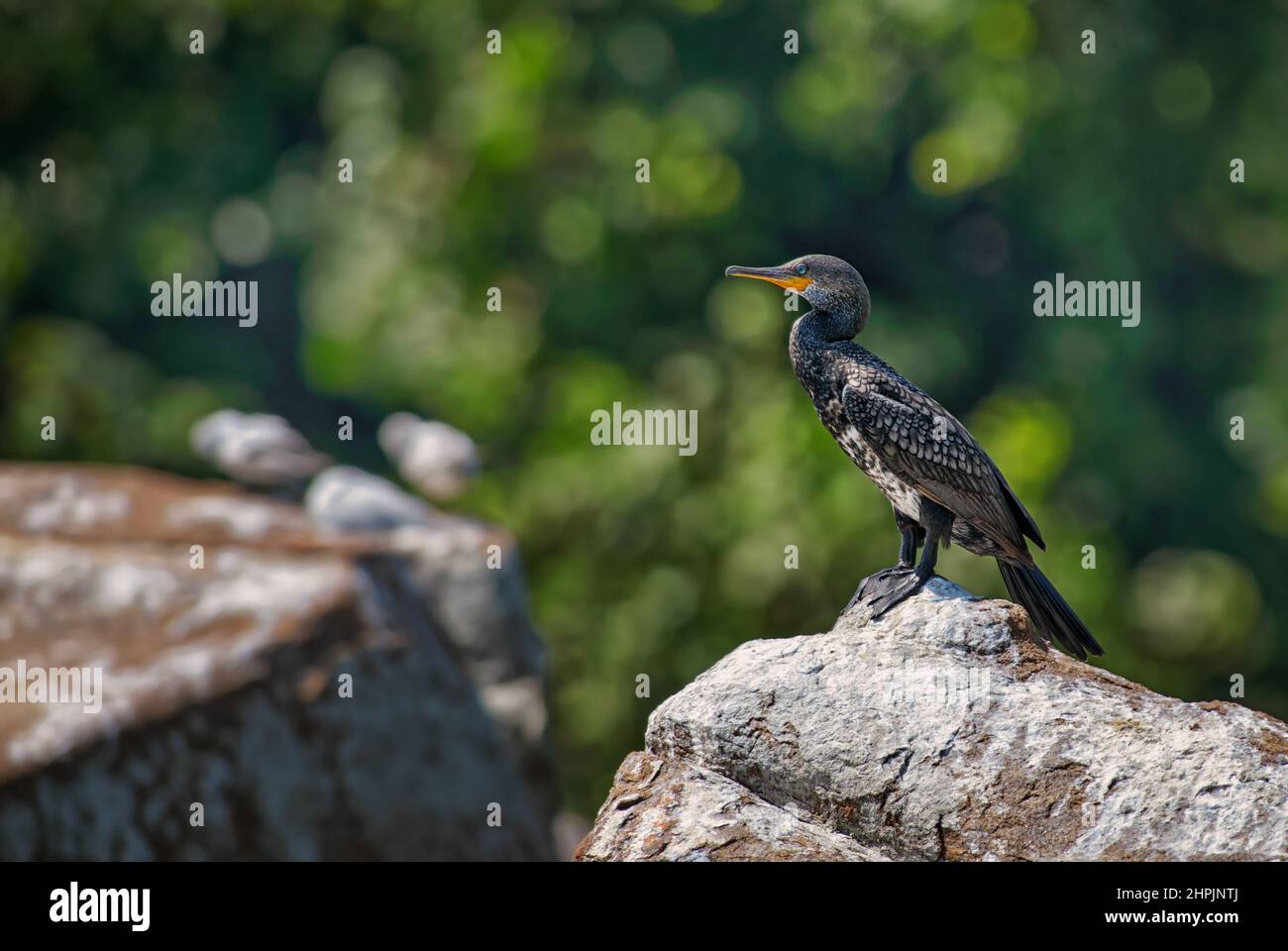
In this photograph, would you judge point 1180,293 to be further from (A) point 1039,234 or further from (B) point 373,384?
(B) point 373,384

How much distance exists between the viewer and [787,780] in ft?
15.8

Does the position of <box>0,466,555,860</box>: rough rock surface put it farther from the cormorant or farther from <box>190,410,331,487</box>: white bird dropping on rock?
the cormorant

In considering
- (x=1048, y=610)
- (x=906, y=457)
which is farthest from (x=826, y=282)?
(x=1048, y=610)

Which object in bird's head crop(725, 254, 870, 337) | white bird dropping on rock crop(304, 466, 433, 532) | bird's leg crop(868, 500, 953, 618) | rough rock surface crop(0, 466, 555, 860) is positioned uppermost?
bird's head crop(725, 254, 870, 337)

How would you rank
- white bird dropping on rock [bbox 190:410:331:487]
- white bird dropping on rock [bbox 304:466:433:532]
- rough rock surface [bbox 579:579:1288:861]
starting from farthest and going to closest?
white bird dropping on rock [bbox 190:410:331:487]
white bird dropping on rock [bbox 304:466:433:532]
rough rock surface [bbox 579:579:1288:861]

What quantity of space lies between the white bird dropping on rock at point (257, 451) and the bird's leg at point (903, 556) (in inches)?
271

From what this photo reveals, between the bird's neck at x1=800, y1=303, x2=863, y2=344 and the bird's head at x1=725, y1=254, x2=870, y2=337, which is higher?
the bird's head at x1=725, y1=254, x2=870, y2=337

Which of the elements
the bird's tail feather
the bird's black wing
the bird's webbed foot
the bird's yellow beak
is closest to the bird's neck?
the bird's yellow beak

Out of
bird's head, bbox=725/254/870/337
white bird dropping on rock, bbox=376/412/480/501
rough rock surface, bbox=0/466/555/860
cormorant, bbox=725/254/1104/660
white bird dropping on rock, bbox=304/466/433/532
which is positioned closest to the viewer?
cormorant, bbox=725/254/1104/660

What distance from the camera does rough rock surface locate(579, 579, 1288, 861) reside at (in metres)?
4.40

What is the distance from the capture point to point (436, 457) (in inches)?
481

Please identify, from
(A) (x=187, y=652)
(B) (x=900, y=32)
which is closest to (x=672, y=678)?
(A) (x=187, y=652)

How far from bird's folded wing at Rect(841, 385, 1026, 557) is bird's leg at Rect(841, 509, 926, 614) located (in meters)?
0.29

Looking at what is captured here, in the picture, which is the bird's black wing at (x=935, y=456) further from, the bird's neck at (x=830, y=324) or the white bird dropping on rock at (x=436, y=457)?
the white bird dropping on rock at (x=436, y=457)
